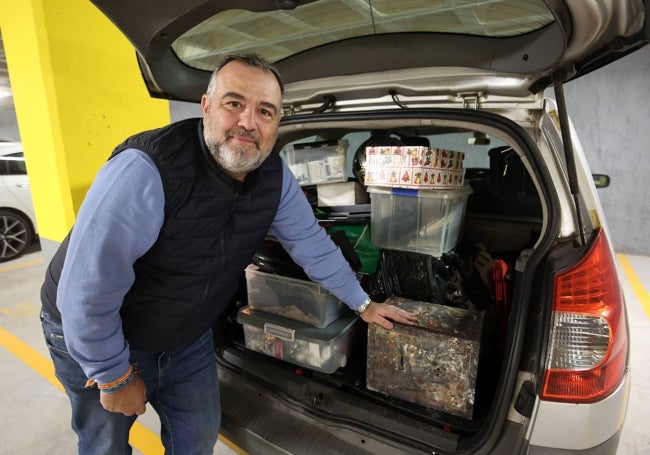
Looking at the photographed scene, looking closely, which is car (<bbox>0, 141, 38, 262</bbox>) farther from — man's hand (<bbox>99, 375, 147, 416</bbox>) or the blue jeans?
man's hand (<bbox>99, 375, 147, 416</bbox>)

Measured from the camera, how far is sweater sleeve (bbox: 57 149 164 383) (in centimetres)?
88

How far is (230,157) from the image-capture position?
3.39 ft

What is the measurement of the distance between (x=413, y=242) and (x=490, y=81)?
2.25ft

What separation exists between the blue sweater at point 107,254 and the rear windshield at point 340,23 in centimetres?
60

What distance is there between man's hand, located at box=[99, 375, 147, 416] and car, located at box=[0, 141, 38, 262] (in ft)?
15.8

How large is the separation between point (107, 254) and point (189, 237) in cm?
21

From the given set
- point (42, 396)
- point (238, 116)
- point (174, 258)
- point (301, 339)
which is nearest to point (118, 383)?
point (174, 258)

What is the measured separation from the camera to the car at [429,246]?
0.93m

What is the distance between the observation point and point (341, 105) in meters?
1.45

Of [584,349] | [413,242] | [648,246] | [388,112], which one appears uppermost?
[388,112]

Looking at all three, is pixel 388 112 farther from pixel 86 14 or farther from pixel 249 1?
pixel 86 14

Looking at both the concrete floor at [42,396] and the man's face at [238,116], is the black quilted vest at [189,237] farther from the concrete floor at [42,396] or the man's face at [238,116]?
the concrete floor at [42,396]

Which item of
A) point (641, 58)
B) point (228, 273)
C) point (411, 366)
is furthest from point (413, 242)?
point (641, 58)

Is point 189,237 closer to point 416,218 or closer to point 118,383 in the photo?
point 118,383
